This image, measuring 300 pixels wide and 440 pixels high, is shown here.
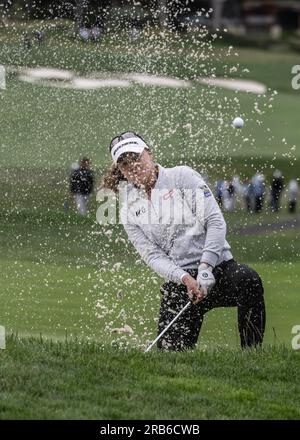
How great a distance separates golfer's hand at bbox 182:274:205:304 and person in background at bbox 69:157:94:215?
5.71 metres

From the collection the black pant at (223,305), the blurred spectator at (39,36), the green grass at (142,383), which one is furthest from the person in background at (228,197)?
the green grass at (142,383)

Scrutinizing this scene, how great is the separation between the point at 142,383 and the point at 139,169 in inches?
69.6

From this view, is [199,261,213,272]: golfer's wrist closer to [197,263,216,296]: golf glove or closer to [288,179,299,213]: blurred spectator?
[197,263,216,296]: golf glove

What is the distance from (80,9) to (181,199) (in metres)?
6.46

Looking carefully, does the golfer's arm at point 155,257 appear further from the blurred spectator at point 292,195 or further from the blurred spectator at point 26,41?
the blurred spectator at point 292,195

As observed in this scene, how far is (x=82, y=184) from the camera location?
15.0 meters

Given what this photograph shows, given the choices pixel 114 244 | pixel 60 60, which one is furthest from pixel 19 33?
pixel 114 244

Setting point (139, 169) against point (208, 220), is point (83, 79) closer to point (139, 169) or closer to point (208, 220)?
point (139, 169)

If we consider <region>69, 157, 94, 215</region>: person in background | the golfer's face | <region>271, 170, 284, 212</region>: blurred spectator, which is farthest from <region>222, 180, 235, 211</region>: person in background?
the golfer's face

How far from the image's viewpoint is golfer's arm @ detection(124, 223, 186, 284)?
824 centimetres

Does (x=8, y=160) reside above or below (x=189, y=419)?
above

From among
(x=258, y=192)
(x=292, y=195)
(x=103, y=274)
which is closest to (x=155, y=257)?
(x=103, y=274)

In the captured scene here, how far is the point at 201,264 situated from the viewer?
320 inches
